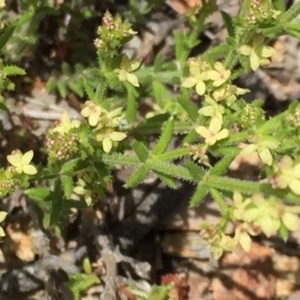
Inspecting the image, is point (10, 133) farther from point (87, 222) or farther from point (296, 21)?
point (296, 21)

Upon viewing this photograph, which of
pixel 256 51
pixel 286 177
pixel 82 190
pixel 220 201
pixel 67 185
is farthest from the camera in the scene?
pixel 82 190

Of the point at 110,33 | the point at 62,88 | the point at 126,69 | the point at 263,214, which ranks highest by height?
the point at 110,33

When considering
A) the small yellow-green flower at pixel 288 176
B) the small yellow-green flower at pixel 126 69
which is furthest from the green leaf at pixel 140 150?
the small yellow-green flower at pixel 288 176

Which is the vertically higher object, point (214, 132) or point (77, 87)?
point (214, 132)

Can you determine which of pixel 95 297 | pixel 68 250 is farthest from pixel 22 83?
pixel 95 297

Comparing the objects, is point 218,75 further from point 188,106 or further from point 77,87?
point 77,87

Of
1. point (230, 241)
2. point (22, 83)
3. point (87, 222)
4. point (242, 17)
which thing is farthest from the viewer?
point (22, 83)

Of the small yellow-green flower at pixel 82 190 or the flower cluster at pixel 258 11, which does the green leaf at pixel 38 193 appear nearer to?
the small yellow-green flower at pixel 82 190

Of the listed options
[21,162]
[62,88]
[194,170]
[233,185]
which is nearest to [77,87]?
[62,88]
